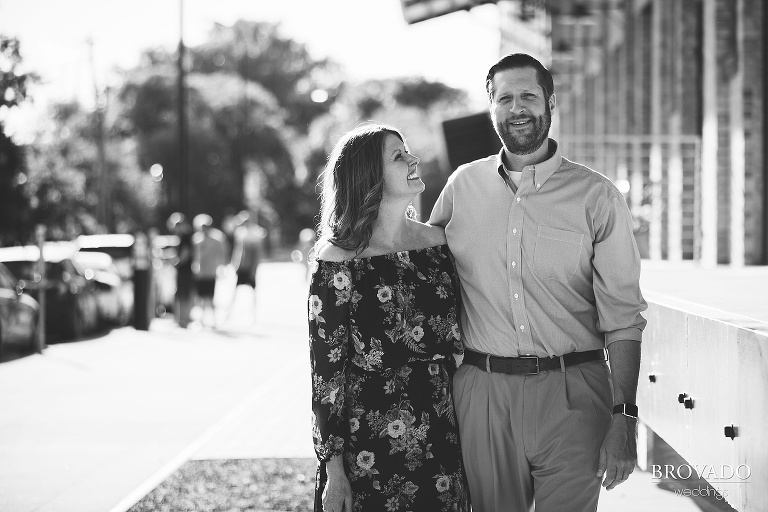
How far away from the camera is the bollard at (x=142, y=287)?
19281 millimetres

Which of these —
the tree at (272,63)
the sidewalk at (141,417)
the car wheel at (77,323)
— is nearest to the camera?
the sidewalk at (141,417)

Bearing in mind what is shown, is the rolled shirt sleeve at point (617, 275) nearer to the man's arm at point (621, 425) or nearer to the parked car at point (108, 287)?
the man's arm at point (621, 425)

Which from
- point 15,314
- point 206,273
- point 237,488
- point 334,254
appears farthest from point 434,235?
point 206,273

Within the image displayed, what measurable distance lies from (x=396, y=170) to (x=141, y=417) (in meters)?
6.58

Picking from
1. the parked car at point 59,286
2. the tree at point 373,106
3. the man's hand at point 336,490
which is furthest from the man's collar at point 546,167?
the tree at point 373,106

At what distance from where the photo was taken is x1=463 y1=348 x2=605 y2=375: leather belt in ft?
12.3

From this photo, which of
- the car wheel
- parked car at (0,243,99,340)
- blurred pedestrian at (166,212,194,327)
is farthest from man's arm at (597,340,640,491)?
blurred pedestrian at (166,212,194,327)

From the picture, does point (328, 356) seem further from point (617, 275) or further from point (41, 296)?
point (41, 296)

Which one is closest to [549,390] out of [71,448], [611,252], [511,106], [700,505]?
[611,252]

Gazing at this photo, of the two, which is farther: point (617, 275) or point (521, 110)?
point (521, 110)

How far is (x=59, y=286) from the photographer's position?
57.2 feet

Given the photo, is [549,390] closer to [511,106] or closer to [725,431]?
[725,431]

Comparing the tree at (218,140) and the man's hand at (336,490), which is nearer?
the man's hand at (336,490)

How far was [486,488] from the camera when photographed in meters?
3.83
